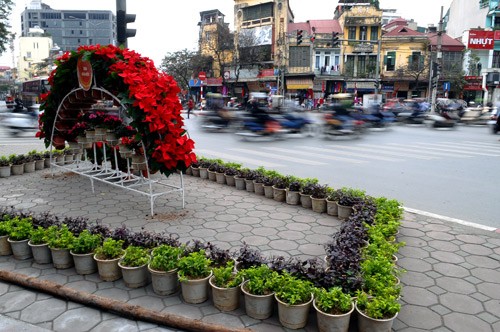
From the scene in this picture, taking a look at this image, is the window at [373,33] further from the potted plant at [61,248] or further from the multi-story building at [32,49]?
the multi-story building at [32,49]

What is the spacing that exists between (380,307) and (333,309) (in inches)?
14.0

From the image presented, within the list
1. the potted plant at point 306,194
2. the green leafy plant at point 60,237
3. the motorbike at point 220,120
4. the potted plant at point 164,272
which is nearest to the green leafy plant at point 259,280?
the potted plant at point 164,272

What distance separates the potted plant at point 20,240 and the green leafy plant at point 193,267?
6.57ft

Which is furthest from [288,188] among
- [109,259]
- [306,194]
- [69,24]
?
[69,24]

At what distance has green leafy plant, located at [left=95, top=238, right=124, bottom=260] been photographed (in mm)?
4125

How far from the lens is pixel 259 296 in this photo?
3406 mm

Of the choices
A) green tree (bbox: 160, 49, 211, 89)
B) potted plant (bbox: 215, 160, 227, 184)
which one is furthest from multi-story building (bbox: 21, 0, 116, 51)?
potted plant (bbox: 215, 160, 227, 184)

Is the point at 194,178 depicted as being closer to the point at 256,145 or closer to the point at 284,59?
the point at 256,145

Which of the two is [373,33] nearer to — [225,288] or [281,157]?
[281,157]

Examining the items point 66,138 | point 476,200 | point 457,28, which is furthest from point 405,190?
point 457,28

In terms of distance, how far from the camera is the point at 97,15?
105 m

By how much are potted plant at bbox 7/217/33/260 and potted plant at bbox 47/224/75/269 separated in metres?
0.35

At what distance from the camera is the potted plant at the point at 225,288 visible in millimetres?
3555

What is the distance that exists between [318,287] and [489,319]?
1.44m
